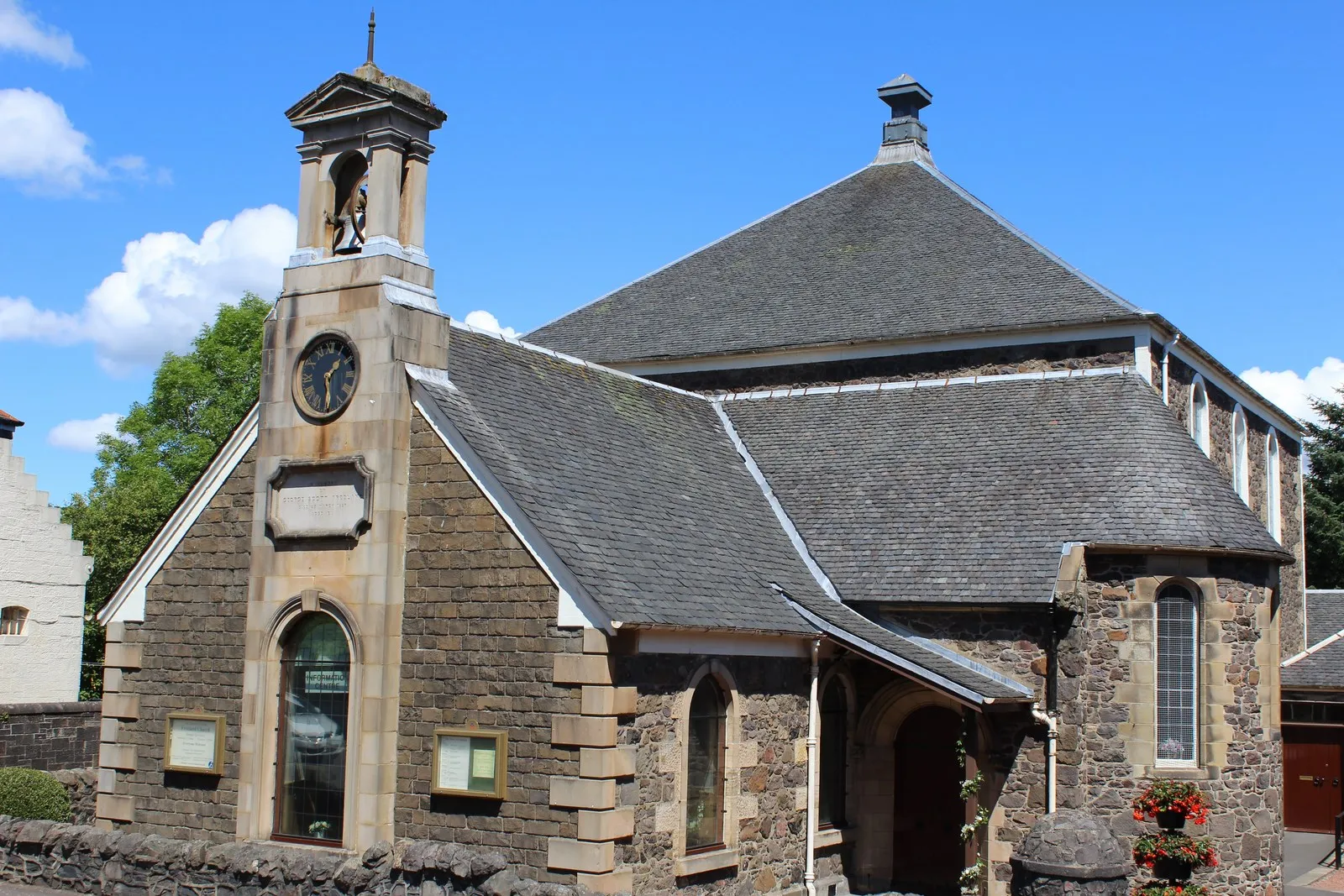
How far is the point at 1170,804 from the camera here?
1711 cm

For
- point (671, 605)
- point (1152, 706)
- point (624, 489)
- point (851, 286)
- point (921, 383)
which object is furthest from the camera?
point (851, 286)

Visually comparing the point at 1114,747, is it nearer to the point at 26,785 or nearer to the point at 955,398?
the point at 955,398

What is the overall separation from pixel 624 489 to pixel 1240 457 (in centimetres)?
1382

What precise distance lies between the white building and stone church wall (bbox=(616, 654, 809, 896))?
15.5 m

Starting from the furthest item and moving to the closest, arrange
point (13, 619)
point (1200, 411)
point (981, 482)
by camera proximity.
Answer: point (13, 619), point (1200, 411), point (981, 482)

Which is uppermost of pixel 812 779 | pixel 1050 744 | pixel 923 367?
pixel 923 367

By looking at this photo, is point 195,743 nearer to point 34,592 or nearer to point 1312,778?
point 34,592

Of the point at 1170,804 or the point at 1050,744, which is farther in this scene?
the point at 1050,744

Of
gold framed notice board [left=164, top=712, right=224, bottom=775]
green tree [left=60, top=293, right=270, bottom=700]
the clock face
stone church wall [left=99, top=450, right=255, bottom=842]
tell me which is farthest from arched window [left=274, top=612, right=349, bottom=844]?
green tree [left=60, top=293, right=270, bottom=700]

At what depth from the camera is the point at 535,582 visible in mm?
14633

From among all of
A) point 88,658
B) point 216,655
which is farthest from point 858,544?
point 88,658

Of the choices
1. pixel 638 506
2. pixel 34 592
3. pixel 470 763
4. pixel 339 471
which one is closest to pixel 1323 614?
pixel 638 506

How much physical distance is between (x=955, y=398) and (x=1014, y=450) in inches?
75.9

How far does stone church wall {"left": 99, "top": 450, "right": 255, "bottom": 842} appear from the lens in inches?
656
